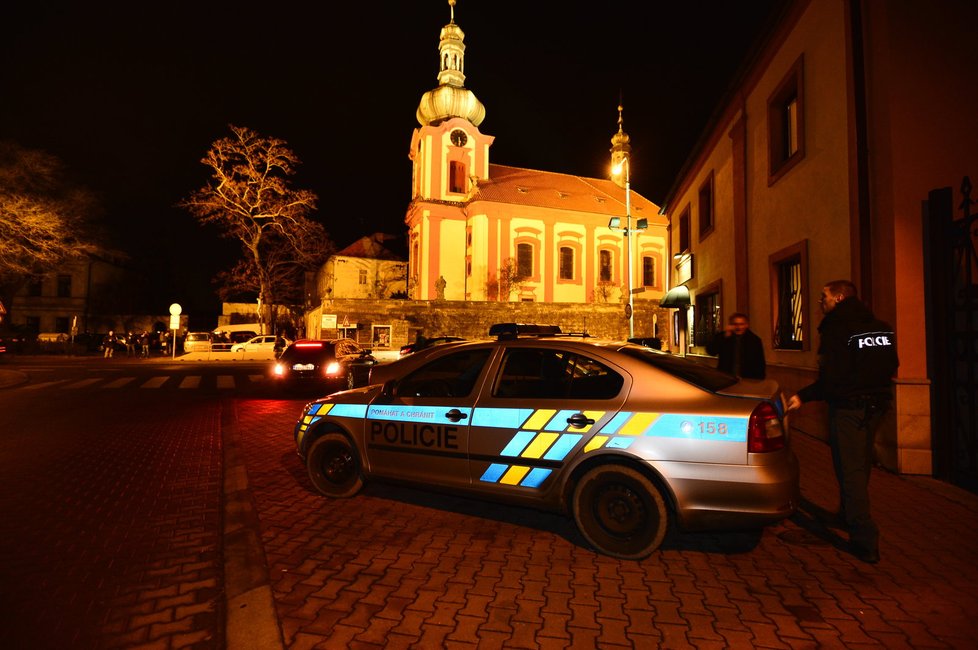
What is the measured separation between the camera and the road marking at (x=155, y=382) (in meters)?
16.3

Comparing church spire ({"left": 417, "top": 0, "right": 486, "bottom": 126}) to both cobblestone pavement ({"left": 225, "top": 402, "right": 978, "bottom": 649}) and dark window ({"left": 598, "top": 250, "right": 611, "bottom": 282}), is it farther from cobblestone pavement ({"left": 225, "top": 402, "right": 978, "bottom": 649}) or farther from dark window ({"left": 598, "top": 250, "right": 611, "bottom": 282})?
cobblestone pavement ({"left": 225, "top": 402, "right": 978, "bottom": 649})

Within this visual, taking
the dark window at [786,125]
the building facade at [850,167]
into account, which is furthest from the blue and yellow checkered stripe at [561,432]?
the dark window at [786,125]

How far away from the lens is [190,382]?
58.4 feet

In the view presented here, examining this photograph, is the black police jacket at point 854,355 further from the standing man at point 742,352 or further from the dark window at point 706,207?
the dark window at point 706,207

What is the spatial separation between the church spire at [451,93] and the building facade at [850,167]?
38.4m

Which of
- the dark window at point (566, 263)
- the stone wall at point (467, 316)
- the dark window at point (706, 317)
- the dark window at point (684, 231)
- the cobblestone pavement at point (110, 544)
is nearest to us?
the cobblestone pavement at point (110, 544)

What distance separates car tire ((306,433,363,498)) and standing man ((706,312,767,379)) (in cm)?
478

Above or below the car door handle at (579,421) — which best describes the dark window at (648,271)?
above

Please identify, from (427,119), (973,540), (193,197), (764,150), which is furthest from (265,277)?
(973,540)

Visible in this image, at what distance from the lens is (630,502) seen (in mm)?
3854

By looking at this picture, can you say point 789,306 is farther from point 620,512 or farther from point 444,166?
point 444,166

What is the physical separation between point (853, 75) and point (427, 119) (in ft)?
145

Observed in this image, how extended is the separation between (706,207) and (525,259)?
29.7 m

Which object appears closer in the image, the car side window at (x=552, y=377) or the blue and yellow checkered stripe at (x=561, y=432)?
the blue and yellow checkered stripe at (x=561, y=432)
